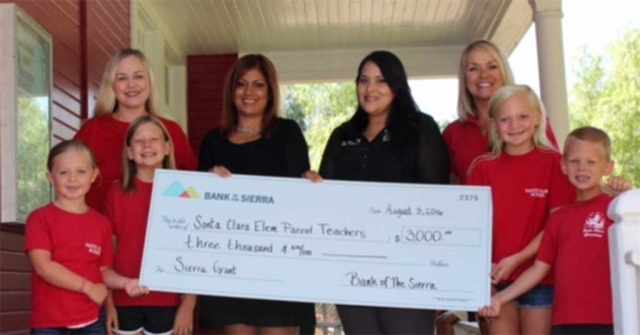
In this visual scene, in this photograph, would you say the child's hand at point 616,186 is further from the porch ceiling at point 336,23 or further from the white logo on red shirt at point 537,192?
the porch ceiling at point 336,23

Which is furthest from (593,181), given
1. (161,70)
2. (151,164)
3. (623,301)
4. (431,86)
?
(431,86)

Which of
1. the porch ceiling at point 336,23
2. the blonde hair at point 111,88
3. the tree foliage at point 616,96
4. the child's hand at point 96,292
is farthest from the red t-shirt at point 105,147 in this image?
the tree foliage at point 616,96

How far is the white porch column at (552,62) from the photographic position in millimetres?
7098

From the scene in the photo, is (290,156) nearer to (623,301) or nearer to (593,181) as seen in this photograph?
(593,181)

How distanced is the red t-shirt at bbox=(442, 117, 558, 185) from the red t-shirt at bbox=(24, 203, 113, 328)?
144 cm

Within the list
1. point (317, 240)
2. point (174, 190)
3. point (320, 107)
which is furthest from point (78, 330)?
point (320, 107)

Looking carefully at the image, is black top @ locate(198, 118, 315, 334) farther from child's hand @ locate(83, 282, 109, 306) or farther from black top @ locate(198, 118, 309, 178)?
child's hand @ locate(83, 282, 109, 306)

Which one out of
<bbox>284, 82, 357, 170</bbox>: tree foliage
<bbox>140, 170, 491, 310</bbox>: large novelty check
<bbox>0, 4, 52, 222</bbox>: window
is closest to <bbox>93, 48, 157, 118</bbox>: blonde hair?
<bbox>140, 170, 491, 310</bbox>: large novelty check

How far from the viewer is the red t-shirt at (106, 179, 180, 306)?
335 centimetres

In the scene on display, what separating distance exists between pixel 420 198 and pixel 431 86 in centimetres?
981

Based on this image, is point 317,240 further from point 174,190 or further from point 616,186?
point 616,186

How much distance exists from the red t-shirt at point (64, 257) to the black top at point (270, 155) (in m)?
0.61

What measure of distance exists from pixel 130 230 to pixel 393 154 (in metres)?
1.06

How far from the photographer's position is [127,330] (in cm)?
326
